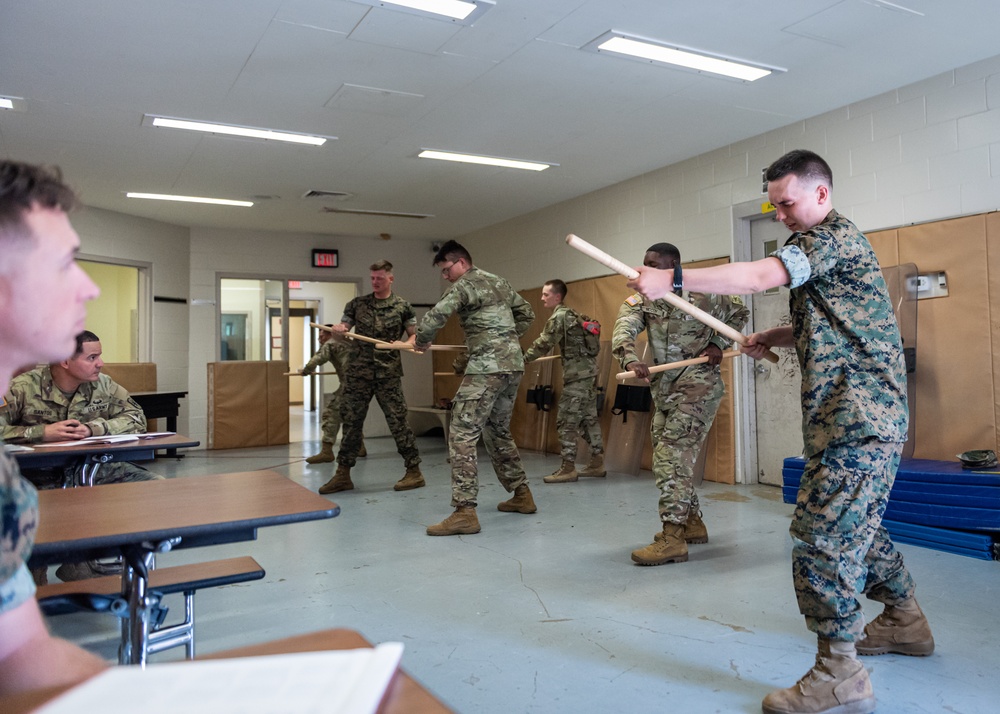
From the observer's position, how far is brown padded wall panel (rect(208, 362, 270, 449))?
897cm

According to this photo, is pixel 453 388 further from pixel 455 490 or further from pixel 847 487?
pixel 847 487

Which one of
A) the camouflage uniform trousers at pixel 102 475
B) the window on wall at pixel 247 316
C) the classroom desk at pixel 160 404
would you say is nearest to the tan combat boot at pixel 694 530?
the camouflage uniform trousers at pixel 102 475

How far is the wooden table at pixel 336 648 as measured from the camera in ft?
2.01

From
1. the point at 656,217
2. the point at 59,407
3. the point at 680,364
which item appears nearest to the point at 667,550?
the point at 680,364

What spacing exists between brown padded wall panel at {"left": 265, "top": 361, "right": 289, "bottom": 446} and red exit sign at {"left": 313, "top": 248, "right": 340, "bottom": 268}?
1513 mm

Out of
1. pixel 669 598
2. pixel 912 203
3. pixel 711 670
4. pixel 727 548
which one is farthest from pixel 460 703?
pixel 912 203

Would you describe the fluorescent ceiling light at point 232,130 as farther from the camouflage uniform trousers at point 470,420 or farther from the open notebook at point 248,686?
the open notebook at point 248,686

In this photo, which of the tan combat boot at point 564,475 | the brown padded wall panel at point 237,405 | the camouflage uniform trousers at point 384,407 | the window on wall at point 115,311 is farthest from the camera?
the window on wall at point 115,311

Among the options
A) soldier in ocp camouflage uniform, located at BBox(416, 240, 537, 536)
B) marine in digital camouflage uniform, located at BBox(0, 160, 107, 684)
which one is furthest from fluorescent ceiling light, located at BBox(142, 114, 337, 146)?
marine in digital camouflage uniform, located at BBox(0, 160, 107, 684)

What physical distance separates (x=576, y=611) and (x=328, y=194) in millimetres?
5897

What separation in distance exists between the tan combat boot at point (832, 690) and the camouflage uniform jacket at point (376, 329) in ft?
14.2

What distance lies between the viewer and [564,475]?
631 cm

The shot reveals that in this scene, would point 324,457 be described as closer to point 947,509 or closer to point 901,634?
point 947,509

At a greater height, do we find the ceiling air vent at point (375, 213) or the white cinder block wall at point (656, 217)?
the ceiling air vent at point (375, 213)
